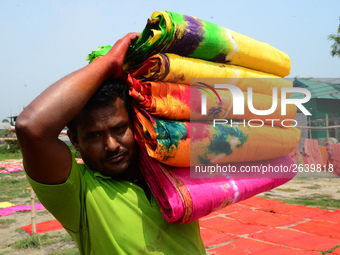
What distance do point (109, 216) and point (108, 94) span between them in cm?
47

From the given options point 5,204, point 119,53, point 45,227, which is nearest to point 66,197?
point 119,53

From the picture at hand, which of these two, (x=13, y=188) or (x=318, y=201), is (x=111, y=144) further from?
(x=13, y=188)

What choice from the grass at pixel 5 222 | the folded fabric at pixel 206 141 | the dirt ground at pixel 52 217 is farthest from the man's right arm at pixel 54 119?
the grass at pixel 5 222

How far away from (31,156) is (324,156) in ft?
35.7

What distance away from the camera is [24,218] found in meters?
6.02

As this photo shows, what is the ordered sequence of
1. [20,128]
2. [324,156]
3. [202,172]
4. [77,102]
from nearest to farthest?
[20,128]
[77,102]
[202,172]
[324,156]

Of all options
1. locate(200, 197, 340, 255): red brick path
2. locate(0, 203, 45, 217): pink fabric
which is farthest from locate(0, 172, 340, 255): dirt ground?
locate(200, 197, 340, 255): red brick path

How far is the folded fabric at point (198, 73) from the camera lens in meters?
1.25

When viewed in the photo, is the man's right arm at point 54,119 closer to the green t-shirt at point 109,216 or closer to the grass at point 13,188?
the green t-shirt at point 109,216

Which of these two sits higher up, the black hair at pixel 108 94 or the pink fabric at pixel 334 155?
the black hair at pixel 108 94

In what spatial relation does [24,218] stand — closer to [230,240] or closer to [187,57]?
[230,240]

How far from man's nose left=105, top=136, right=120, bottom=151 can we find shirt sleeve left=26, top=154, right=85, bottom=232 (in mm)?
148

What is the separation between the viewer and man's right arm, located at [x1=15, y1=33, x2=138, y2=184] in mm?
1054

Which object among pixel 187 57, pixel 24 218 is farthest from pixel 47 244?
pixel 187 57
